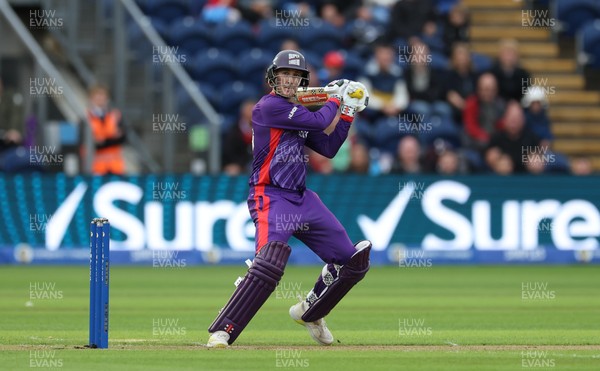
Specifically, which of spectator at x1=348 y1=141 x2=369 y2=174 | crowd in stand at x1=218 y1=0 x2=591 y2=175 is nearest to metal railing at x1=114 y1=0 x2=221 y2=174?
crowd in stand at x1=218 y1=0 x2=591 y2=175

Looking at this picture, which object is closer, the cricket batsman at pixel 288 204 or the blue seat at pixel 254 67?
the cricket batsman at pixel 288 204

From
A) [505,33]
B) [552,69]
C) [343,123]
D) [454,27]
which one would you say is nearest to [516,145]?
[454,27]

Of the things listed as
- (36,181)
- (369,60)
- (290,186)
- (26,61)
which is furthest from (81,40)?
(290,186)

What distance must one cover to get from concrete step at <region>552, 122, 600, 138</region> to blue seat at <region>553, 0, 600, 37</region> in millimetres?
2128

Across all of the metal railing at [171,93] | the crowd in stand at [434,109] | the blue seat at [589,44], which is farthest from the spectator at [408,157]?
the blue seat at [589,44]

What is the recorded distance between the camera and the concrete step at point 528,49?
2802cm

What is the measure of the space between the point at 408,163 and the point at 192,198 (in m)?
3.46

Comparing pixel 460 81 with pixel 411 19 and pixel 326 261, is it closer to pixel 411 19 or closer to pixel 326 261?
pixel 411 19

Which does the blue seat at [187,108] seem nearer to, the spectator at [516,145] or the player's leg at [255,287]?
the spectator at [516,145]

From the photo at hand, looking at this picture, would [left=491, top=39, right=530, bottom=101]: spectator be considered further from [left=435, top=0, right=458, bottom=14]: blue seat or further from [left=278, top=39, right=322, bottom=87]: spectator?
[left=278, top=39, right=322, bottom=87]: spectator

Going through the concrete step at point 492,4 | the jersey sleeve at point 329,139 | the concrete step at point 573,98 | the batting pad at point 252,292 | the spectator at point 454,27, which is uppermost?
the concrete step at point 492,4

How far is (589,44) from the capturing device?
2683cm

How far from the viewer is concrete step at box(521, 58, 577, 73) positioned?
1087 inches

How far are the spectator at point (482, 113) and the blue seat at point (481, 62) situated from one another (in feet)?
5.30
